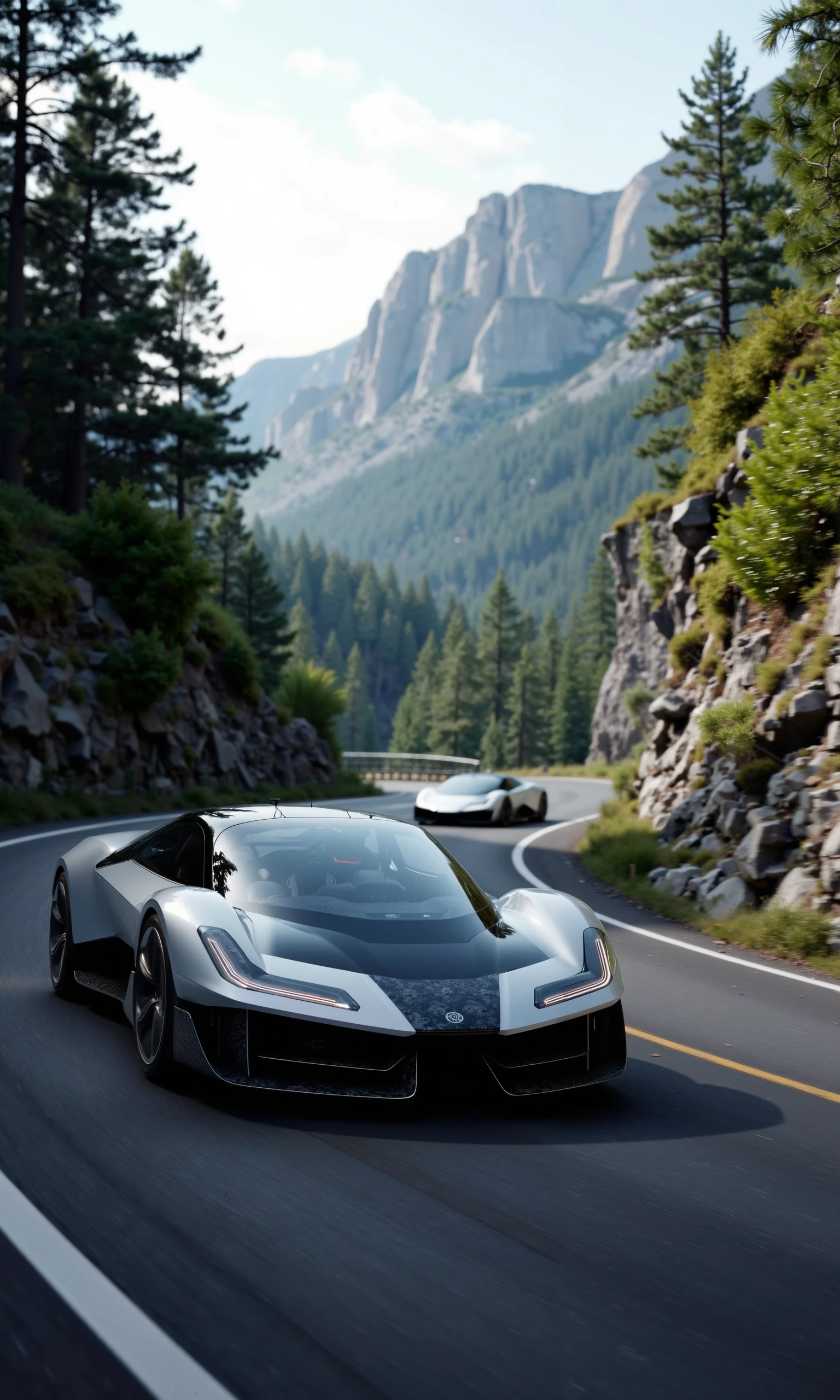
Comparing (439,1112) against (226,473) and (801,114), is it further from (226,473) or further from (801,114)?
(226,473)

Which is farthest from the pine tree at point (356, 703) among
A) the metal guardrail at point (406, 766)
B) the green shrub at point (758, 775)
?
the green shrub at point (758, 775)

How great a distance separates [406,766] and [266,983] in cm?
6287

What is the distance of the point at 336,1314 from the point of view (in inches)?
128

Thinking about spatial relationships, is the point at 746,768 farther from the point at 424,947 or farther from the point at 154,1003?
the point at 154,1003

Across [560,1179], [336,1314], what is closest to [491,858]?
[560,1179]

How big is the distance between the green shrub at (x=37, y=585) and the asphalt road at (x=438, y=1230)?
16726 millimetres

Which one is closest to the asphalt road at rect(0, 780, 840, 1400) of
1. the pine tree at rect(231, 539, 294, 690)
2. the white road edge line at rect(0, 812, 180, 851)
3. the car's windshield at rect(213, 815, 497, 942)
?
the car's windshield at rect(213, 815, 497, 942)

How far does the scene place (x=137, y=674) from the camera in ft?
80.6

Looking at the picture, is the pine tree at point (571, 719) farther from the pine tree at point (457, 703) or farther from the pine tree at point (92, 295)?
the pine tree at point (92, 295)

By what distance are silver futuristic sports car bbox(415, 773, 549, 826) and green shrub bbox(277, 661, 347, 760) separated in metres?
11.3

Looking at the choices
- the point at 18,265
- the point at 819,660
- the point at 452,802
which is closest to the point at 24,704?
the point at 452,802

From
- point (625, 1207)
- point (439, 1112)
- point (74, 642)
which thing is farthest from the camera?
point (74, 642)

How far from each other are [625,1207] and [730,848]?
9156mm

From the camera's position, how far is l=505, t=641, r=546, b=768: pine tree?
91000 mm
